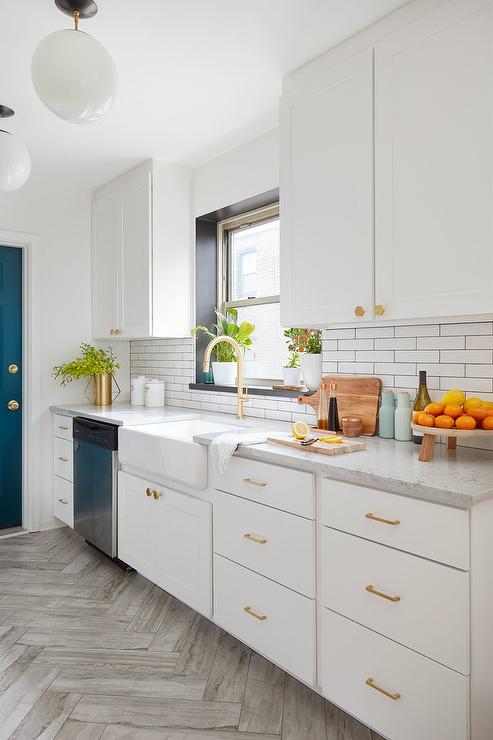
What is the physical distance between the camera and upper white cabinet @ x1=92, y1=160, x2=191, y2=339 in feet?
11.0

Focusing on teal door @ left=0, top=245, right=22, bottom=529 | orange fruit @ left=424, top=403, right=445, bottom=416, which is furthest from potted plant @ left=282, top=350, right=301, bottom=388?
teal door @ left=0, top=245, right=22, bottom=529

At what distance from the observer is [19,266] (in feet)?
12.1

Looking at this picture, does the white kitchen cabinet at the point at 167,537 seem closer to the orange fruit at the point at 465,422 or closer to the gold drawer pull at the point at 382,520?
the gold drawer pull at the point at 382,520

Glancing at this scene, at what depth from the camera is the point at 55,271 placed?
3824 mm

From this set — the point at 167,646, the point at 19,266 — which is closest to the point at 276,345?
the point at 167,646

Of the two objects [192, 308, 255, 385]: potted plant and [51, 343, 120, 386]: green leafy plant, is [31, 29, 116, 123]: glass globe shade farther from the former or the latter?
[51, 343, 120, 386]: green leafy plant

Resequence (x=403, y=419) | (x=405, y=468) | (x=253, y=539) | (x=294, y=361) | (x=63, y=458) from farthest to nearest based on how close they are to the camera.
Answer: (x=63, y=458) → (x=294, y=361) → (x=403, y=419) → (x=253, y=539) → (x=405, y=468)

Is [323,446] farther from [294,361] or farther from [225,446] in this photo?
[294,361]

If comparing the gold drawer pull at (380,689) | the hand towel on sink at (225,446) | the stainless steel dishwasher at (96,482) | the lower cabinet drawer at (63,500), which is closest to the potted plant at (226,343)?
the stainless steel dishwasher at (96,482)

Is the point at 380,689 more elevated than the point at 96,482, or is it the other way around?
the point at 96,482

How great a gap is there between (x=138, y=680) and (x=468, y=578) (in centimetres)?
140

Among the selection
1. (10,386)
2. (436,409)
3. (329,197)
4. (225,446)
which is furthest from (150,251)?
(436,409)

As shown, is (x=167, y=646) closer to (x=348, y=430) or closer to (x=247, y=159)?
(x=348, y=430)

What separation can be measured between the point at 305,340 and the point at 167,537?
1.27m
